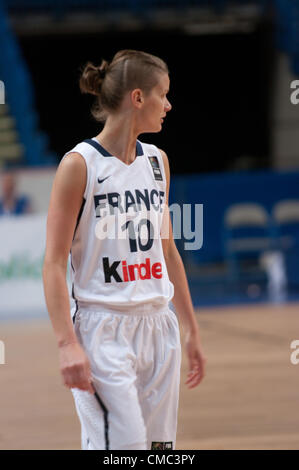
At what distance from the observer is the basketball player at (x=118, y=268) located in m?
1.99

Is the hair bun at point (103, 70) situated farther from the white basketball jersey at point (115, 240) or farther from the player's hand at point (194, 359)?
the player's hand at point (194, 359)

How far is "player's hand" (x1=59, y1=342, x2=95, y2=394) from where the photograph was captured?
1.91 m

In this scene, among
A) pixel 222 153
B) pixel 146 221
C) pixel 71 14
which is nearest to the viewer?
pixel 146 221

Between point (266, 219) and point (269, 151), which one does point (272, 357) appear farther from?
point (269, 151)

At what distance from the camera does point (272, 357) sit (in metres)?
5.70

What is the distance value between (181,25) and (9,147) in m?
4.81

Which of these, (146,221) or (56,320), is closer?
(56,320)

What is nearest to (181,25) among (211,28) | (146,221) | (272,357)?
(211,28)

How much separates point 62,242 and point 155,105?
0.43 m

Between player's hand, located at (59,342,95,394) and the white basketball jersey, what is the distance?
0.17 meters

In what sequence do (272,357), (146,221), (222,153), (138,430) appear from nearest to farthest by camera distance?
(138,430) < (146,221) < (272,357) < (222,153)

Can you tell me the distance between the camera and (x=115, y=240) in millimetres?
2064
